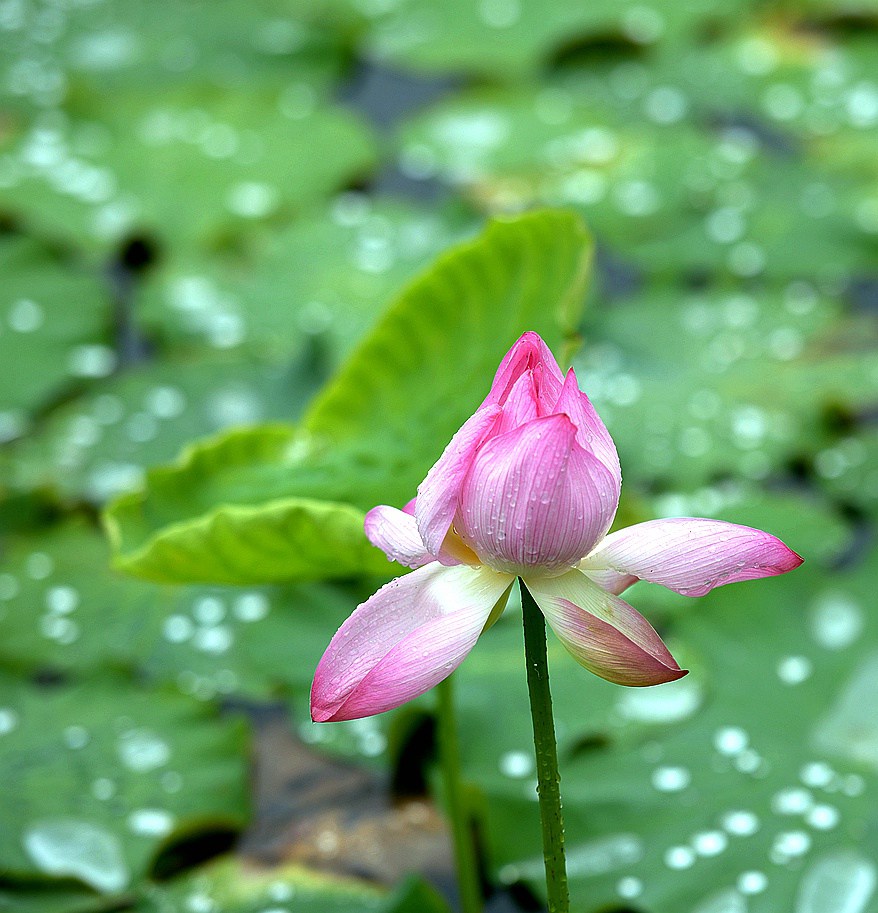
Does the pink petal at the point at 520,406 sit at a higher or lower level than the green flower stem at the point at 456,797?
higher

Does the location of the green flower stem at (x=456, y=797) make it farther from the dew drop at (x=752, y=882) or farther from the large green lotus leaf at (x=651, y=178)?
the large green lotus leaf at (x=651, y=178)

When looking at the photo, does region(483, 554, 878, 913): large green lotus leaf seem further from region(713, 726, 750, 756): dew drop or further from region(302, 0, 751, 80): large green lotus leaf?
region(302, 0, 751, 80): large green lotus leaf

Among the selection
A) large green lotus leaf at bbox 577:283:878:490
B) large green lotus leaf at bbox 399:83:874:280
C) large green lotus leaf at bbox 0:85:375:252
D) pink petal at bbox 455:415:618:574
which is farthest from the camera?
large green lotus leaf at bbox 0:85:375:252

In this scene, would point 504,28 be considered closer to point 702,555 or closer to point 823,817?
point 823,817

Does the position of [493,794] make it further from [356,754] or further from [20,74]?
[20,74]

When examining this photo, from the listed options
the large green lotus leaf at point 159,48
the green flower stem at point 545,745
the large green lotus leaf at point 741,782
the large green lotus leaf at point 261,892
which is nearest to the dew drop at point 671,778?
the large green lotus leaf at point 741,782

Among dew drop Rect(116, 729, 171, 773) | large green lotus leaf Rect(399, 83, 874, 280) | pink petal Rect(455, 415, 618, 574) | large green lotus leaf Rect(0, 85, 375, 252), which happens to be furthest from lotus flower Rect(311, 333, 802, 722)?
large green lotus leaf Rect(0, 85, 375, 252)

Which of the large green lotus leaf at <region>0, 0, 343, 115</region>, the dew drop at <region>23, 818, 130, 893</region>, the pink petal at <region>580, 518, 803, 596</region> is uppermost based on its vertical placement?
the pink petal at <region>580, 518, 803, 596</region>
